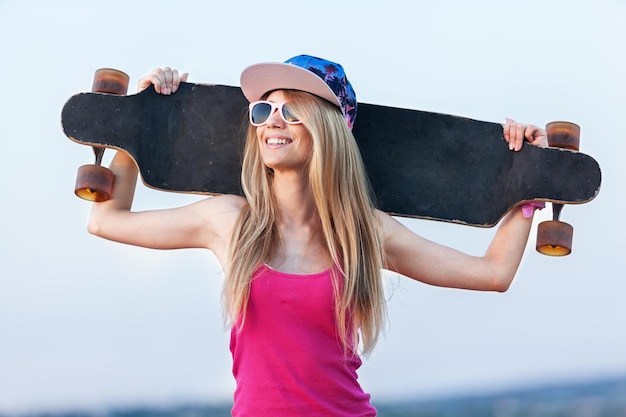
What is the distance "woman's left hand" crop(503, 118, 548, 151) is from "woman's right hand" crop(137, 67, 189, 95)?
1.18 m

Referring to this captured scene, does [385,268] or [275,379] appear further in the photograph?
[385,268]

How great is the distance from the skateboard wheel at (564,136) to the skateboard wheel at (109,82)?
1525 mm

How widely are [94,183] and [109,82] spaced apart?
40 centimetres

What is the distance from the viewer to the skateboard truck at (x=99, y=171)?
10.8 feet

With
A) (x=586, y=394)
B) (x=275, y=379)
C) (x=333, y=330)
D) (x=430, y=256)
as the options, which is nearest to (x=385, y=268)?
(x=430, y=256)

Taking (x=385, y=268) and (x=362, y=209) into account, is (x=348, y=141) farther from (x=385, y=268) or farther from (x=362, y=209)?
(x=385, y=268)

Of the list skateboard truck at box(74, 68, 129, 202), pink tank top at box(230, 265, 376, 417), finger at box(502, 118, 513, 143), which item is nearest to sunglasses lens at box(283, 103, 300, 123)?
pink tank top at box(230, 265, 376, 417)

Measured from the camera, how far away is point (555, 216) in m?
3.67

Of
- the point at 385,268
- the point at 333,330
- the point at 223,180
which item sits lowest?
the point at 333,330

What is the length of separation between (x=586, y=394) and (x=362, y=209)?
25.0 ft

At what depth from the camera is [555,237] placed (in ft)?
A: 11.7

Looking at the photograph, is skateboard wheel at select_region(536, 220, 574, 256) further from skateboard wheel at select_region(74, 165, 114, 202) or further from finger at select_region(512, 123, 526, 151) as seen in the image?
skateboard wheel at select_region(74, 165, 114, 202)

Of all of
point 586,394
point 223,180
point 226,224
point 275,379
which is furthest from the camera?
point 586,394

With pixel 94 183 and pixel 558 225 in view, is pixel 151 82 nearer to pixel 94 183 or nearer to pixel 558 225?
pixel 94 183
